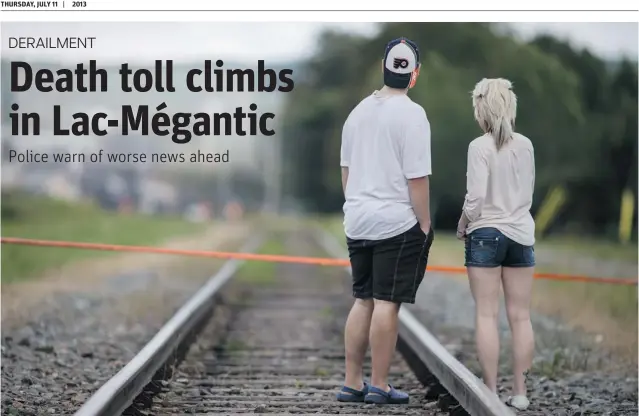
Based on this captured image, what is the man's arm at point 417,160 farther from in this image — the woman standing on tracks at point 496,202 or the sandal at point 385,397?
the sandal at point 385,397

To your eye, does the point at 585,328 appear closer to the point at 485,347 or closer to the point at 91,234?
the point at 485,347

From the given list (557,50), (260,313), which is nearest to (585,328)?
(260,313)

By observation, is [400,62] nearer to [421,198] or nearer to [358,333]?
[421,198]

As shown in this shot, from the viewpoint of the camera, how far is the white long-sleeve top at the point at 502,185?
4.11 m

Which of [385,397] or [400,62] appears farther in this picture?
[385,397]

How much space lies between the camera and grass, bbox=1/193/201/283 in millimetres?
11391

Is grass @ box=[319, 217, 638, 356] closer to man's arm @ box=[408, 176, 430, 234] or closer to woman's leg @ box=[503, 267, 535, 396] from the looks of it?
woman's leg @ box=[503, 267, 535, 396]

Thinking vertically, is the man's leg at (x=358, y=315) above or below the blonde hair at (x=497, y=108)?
below

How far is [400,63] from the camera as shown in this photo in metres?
4.12

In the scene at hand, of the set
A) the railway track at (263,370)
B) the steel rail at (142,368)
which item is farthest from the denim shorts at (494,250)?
the steel rail at (142,368)

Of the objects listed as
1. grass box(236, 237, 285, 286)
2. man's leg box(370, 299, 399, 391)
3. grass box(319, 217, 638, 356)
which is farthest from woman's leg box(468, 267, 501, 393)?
grass box(236, 237, 285, 286)

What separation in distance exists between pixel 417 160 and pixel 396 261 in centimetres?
41

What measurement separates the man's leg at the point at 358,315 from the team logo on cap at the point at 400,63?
2.37 feet

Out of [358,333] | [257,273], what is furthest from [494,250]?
[257,273]
